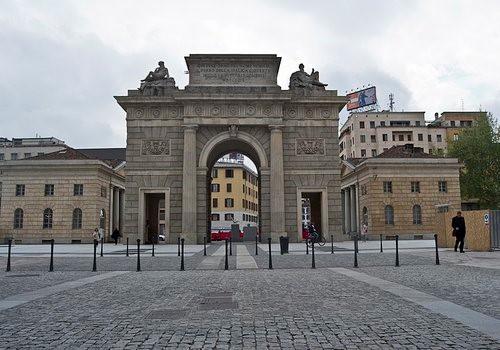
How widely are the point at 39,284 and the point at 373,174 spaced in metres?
41.8

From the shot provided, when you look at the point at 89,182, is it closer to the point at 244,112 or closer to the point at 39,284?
the point at 244,112

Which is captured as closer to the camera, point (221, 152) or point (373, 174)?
point (221, 152)

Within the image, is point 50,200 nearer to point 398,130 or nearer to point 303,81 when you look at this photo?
point 303,81

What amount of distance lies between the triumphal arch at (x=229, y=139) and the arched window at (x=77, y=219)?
10.3m

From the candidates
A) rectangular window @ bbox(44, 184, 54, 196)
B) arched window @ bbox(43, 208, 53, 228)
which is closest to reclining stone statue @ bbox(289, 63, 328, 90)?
rectangular window @ bbox(44, 184, 54, 196)

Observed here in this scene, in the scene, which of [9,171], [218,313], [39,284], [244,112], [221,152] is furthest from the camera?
[9,171]

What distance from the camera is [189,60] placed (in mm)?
38750

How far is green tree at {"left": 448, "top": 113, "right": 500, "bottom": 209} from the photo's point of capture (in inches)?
2205

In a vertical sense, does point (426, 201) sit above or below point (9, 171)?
below

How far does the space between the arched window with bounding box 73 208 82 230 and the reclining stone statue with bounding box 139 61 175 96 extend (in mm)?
14837

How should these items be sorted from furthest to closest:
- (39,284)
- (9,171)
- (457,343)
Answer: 1. (9,171)
2. (39,284)
3. (457,343)

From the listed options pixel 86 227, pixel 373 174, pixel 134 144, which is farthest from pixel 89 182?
pixel 373 174

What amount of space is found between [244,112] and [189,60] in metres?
6.15

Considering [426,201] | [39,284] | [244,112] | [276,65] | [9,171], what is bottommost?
[39,284]
